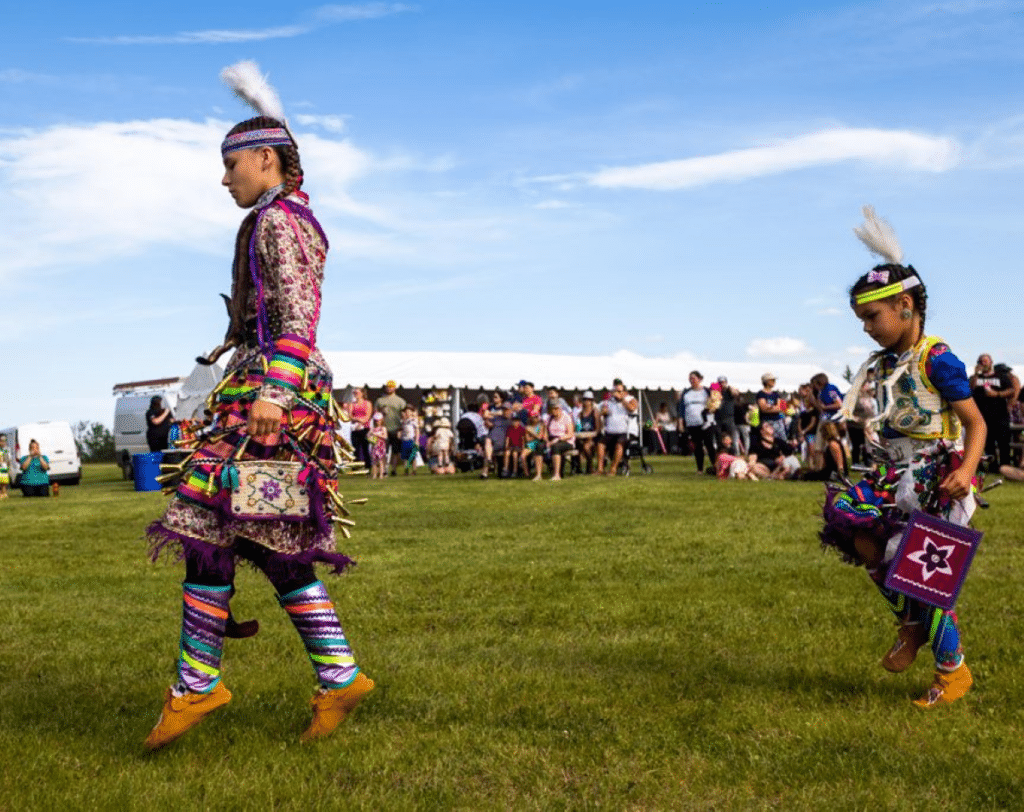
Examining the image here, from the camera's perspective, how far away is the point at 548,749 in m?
4.20

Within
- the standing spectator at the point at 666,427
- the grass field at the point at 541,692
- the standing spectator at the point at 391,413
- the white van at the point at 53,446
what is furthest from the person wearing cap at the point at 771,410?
the white van at the point at 53,446

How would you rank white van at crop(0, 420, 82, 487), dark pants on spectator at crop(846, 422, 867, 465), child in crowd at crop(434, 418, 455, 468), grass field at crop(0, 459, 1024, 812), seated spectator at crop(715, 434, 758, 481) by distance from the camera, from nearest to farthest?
grass field at crop(0, 459, 1024, 812), seated spectator at crop(715, 434, 758, 481), dark pants on spectator at crop(846, 422, 867, 465), child in crowd at crop(434, 418, 455, 468), white van at crop(0, 420, 82, 487)

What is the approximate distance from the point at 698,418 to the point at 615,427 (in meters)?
1.44

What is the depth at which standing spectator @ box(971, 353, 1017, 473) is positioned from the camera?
18781 millimetres

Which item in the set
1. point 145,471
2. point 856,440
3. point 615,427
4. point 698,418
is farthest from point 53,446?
point 856,440

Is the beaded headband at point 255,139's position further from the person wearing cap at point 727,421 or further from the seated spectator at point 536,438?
the seated spectator at point 536,438

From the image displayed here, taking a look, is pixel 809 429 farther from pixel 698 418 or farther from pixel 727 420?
pixel 698 418

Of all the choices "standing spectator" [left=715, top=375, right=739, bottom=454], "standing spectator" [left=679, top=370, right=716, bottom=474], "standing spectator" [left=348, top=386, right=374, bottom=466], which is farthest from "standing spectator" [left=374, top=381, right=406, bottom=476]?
"standing spectator" [left=715, top=375, right=739, bottom=454]

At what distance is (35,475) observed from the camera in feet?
73.8

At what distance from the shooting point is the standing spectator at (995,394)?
18781 mm

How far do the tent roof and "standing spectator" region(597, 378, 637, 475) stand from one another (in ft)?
31.1

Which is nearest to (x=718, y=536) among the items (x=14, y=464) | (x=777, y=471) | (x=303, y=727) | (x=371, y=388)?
(x=303, y=727)

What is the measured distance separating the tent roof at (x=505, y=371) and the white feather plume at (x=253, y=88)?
25.3 metres

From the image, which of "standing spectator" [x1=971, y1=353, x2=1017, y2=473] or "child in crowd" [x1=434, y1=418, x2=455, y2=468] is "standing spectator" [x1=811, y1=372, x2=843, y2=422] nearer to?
"standing spectator" [x1=971, y1=353, x2=1017, y2=473]
